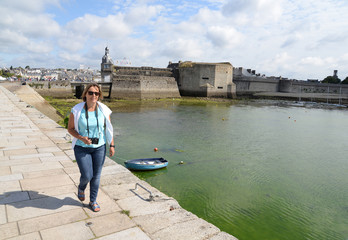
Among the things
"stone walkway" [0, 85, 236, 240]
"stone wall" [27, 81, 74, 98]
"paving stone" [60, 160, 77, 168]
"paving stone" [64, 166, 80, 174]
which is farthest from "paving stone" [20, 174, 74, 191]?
"stone wall" [27, 81, 74, 98]

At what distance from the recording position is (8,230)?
266 centimetres

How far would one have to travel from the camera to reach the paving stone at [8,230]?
2.58 metres

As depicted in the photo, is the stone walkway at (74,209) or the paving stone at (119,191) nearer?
the stone walkway at (74,209)

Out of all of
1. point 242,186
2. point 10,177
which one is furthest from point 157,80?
point 10,177

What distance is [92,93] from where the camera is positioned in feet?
9.91

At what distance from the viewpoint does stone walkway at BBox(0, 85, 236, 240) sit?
9.04 ft

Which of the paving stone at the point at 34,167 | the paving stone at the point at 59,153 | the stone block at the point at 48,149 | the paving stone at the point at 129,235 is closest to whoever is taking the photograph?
the paving stone at the point at 129,235

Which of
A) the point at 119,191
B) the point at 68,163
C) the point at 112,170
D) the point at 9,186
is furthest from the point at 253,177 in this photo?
the point at 9,186

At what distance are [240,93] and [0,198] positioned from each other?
49.9m

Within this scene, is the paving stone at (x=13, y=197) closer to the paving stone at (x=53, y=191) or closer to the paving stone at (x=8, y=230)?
the paving stone at (x=53, y=191)

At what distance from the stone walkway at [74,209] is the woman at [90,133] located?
33 cm

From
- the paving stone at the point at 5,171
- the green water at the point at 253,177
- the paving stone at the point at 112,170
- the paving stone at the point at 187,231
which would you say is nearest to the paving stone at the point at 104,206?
the paving stone at the point at 187,231

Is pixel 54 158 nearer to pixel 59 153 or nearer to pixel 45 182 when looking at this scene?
pixel 59 153

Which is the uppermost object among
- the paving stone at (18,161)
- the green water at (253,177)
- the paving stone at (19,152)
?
the paving stone at (19,152)
